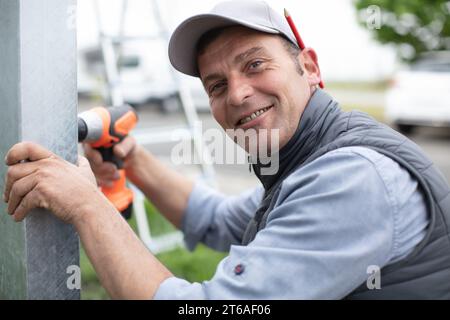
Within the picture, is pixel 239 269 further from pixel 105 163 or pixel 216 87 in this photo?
pixel 105 163

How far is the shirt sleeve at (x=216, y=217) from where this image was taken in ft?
7.57

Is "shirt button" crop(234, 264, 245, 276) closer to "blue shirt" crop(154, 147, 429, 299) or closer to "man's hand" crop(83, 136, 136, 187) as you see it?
"blue shirt" crop(154, 147, 429, 299)

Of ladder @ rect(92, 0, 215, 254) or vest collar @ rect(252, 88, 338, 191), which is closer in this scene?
vest collar @ rect(252, 88, 338, 191)

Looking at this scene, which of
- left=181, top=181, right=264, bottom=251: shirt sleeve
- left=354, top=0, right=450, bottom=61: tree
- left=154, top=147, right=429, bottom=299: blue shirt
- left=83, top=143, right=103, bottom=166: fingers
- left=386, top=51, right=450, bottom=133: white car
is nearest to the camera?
left=154, top=147, right=429, bottom=299: blue shirt

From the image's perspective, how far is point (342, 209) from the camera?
1318 millimetres

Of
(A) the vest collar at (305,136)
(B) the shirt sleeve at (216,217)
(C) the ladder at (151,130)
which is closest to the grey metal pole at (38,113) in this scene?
(A) the vest collar at (305,136)

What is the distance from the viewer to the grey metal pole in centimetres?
132

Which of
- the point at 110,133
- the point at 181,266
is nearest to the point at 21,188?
the point at 110,133

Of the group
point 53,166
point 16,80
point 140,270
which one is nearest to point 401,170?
point 140,270

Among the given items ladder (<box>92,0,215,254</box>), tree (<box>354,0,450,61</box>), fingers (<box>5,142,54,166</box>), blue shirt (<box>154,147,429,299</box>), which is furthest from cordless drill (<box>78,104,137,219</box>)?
tree (<box>354,0,450,61</box>)

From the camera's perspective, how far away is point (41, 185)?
134cm

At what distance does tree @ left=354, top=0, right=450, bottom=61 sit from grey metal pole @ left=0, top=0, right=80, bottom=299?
15959 millimetres

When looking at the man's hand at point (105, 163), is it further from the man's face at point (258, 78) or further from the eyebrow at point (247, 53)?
the eyebrow at point (247, 53)

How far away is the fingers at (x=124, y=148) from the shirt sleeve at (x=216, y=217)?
1.13 feet
